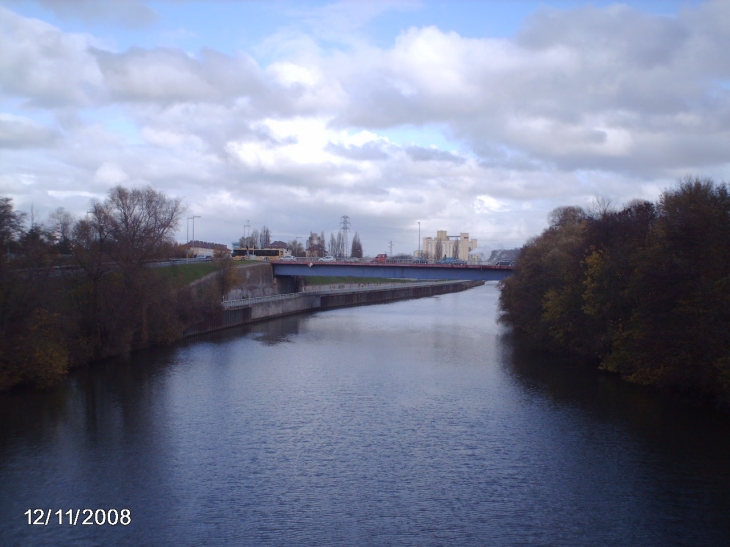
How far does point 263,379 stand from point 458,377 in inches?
364

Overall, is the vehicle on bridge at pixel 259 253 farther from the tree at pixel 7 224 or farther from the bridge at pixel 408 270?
the tree at pixel 7 224

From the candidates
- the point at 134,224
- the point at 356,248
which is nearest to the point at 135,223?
the point at 134,224

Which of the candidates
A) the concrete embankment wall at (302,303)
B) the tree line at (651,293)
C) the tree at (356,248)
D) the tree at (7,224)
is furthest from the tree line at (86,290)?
the tree at (356,248)

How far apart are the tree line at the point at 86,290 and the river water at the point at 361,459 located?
66.0 inches

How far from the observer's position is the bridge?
53.2 meters

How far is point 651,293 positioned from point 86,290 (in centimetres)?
2697

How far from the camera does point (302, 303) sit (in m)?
65.3

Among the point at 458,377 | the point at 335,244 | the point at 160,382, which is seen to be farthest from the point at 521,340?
the point at 335,244

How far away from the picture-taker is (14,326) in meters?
22.6

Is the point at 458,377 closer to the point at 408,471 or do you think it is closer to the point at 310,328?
the point at 408,471

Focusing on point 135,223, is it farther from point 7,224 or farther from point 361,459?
point 361,459

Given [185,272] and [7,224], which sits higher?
[7,224]

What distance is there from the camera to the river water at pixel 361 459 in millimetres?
13000

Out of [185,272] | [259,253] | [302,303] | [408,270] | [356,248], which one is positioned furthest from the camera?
[356,248]
